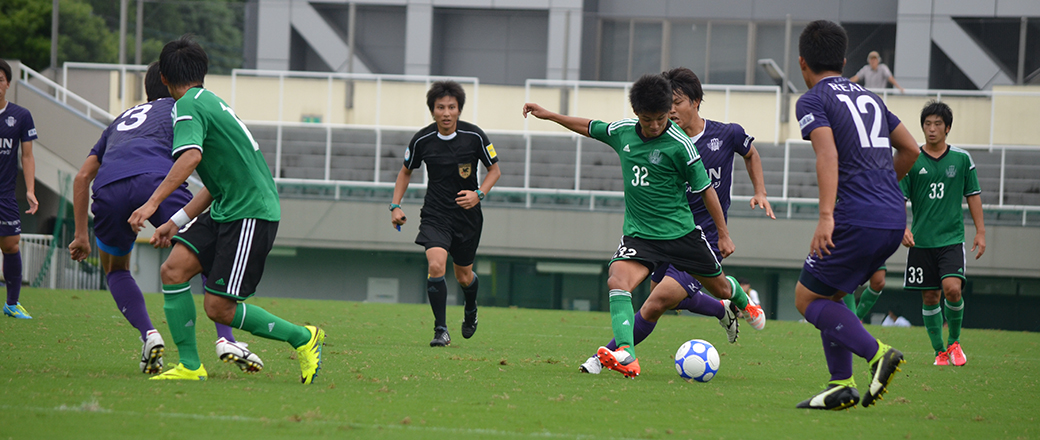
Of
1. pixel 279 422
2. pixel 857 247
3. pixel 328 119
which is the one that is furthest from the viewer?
pixel 328 119

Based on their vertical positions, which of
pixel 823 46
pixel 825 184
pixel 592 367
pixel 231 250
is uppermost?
pixel 823 46

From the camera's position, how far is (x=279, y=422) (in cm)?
392

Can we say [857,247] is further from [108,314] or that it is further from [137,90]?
[137,90]

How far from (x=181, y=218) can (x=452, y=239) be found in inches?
135

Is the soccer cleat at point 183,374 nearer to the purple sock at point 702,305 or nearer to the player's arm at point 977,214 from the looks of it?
the purple sock at point 702,305

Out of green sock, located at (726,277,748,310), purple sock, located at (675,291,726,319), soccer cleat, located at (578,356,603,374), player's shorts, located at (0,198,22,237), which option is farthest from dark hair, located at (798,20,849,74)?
player's shorts, located at (0,198,22,237)

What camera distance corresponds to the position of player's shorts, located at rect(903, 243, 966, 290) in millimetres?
7957

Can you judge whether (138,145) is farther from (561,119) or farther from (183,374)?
(561,119)

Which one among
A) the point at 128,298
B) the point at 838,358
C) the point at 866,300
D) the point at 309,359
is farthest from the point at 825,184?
the point at 866,300

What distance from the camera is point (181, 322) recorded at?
5168 mm

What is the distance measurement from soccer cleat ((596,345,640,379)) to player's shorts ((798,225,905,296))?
148 centimetres

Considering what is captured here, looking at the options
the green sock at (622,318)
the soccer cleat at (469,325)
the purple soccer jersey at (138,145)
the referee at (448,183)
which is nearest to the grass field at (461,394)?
the soccer cleat at (469,325)

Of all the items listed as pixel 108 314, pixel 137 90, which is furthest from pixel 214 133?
pixel 137 90

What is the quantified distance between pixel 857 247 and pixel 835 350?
56 cm
